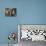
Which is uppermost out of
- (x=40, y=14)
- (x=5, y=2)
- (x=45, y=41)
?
(x=5, y=2)

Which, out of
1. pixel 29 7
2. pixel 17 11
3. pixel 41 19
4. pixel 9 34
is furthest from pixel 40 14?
pixel 9 34

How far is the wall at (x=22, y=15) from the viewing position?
3.33 metres

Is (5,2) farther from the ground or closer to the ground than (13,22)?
farther from the ground

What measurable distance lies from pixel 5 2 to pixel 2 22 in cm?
52

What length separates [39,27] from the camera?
3285 mm

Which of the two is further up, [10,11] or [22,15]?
[10,11]

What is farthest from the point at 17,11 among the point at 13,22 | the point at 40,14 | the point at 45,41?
the point at 45,41

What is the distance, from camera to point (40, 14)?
3.37 metres

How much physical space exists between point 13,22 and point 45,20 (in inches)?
32.8

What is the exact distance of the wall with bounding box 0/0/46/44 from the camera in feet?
10.9

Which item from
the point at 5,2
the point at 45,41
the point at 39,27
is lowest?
the point at 45,41

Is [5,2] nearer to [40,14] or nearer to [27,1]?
[27,1]

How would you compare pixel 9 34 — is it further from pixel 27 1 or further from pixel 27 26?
pixel 27 1

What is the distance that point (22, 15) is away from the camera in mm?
3357
